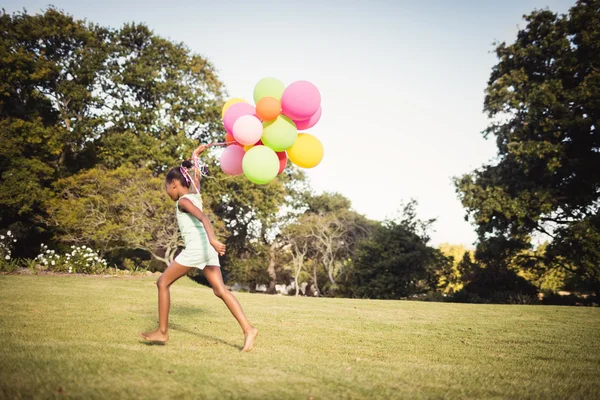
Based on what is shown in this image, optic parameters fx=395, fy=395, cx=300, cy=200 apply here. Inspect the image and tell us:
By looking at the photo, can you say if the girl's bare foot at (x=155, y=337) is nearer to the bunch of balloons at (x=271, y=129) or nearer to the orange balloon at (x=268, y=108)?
the bunch of balloons at (x=271, y=129)

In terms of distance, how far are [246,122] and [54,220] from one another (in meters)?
19.9

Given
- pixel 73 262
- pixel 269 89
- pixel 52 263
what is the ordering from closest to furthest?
pixel 269 89
pixel 52 263
pixel 73 262

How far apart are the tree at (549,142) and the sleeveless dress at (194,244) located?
58.6 ft

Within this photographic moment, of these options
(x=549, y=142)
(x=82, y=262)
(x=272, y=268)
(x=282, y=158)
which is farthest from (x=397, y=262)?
(x=282, y=158)

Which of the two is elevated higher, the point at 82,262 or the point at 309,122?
the point at 309,122

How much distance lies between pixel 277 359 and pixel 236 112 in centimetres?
359

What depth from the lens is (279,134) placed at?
571 centimetres

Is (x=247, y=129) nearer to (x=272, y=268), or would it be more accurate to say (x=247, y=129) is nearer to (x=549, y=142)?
(x=549, y=142)

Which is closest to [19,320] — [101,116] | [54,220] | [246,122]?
[246,122]

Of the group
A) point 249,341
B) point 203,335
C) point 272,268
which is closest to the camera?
point 249,341

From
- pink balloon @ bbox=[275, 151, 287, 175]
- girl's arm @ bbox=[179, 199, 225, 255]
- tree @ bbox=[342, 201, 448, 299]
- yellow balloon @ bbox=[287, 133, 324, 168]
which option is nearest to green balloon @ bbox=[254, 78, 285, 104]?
yellow balloon @ bbox=[287, 133, 324, 168]

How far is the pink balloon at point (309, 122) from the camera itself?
617cm

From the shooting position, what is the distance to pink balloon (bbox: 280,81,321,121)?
5629 mm

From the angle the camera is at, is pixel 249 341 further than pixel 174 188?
No
